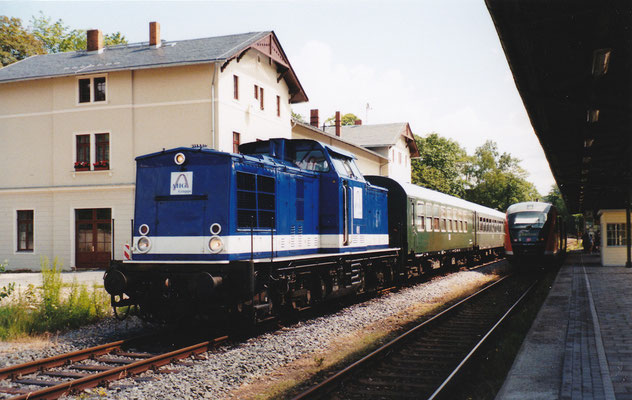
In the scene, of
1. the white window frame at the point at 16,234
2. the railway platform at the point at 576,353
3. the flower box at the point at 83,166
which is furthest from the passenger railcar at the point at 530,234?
the white window frame at the point at 16,234

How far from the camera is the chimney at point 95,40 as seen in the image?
27.4 m

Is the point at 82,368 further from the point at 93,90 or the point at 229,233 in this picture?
the point at 93,90

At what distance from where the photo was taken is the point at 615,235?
24.6 metres

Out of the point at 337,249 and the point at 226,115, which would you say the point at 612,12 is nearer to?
the point at 337,249

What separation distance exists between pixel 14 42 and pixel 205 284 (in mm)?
39059

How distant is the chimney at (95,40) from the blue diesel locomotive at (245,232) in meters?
19.7

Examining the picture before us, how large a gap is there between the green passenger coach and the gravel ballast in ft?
11.4

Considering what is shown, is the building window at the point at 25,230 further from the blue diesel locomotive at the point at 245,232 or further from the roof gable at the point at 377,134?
the roof gable at the point at 377,134

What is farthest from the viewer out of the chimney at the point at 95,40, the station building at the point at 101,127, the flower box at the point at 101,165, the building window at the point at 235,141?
the chimney at the point at 95,40

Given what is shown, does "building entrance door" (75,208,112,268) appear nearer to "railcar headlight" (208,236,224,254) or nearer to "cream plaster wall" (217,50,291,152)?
"cream plaster wall" (217,50,291,152)

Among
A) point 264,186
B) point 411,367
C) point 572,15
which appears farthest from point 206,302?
point 572,15

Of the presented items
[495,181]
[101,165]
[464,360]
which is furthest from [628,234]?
[495,181]

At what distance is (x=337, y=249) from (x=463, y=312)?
316cm

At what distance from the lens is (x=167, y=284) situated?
8109 millimetres
